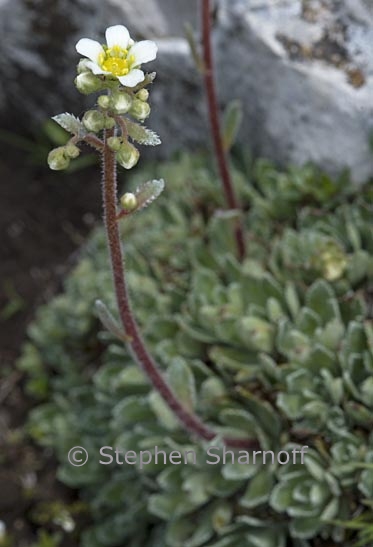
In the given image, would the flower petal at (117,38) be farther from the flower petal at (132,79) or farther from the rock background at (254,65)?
the rock background at (254,65)

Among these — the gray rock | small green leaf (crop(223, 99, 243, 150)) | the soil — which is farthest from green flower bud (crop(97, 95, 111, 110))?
the soil

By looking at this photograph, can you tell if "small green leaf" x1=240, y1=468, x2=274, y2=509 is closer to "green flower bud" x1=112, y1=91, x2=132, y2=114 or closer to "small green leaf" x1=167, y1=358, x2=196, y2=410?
"small green leaf" x1=167, y1=358, x2=196, y2=410

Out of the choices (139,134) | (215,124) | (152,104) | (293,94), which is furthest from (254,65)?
(139,134)

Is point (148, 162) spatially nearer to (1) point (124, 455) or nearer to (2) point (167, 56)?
(2) point (167, 56)

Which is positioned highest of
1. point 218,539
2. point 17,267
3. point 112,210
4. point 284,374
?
point 17,267

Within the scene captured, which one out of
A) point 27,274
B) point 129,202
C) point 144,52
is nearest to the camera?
point 144,52

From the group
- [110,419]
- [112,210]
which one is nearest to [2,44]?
[110,419]

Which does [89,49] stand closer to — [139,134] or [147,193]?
[139,134]
